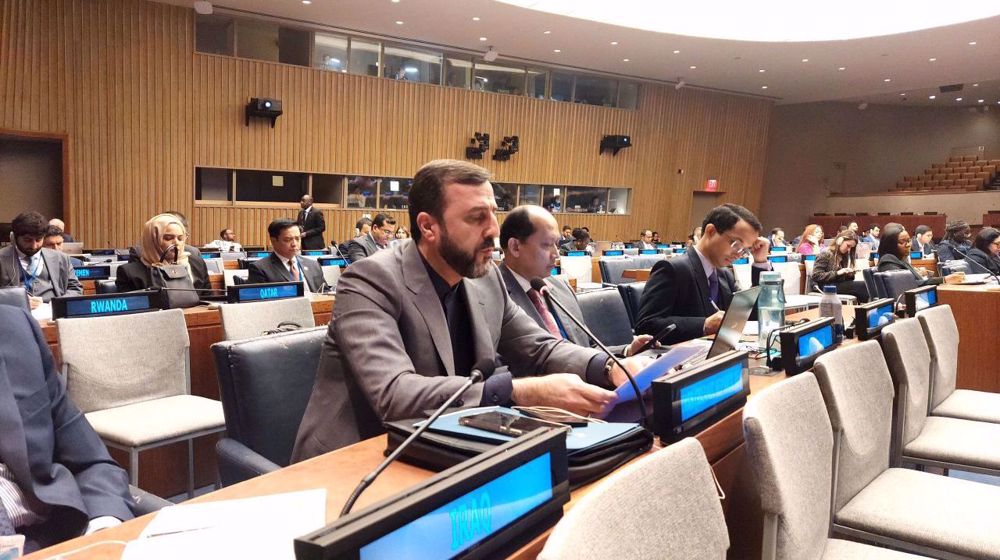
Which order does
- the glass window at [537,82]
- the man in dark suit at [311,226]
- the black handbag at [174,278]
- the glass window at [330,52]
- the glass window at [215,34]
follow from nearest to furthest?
the black handbag at [174,278] → the man in dark suit at [311,226] → the glass window at [215,34] → the glass window at [330,52] → the glass window at [537,82]

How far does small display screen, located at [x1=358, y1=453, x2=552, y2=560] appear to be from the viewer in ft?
2.46

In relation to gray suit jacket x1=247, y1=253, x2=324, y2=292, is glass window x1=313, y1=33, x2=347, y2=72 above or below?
above

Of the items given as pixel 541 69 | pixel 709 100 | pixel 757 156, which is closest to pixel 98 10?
pixel 541 69

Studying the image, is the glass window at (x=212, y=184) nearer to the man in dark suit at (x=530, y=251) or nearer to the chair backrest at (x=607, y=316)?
the chair backrest at (x=607, y=316)

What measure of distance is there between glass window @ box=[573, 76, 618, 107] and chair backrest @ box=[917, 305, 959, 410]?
13.6 m

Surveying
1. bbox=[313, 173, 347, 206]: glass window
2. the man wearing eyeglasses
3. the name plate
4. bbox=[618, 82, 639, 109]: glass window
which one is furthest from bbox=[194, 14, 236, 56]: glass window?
the man wearing eyeglasses

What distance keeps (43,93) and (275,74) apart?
3437mm

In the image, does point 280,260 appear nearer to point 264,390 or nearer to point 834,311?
point 264,390

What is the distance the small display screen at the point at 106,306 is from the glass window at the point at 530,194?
40.6ft

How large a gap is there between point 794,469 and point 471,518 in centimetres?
96

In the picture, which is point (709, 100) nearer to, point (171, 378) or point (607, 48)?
point (607, 48)

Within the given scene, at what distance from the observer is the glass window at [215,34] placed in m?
11.4

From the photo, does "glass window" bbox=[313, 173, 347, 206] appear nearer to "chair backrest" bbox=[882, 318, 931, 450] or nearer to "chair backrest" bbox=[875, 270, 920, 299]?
"chair backrest" bbox=[875, 270, 920, 299]

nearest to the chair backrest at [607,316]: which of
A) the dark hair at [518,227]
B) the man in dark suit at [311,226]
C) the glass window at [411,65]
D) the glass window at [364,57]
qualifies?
the dark hair at [518,227]
